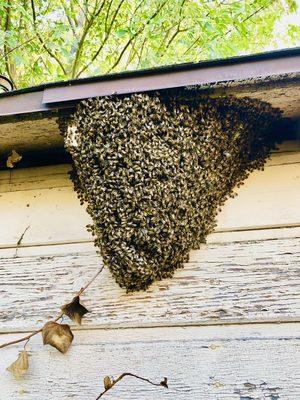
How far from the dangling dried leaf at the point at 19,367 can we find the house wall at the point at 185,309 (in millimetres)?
24

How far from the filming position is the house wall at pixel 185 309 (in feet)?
4.35

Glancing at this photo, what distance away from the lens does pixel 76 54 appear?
4086 millimetres

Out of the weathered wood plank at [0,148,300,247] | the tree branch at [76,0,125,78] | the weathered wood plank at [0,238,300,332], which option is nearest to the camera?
the weathered wood plank at [0,238,300,332]

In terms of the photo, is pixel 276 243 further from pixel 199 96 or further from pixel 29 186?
pixel 29 186

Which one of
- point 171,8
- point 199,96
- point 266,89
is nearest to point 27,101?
point 199,96

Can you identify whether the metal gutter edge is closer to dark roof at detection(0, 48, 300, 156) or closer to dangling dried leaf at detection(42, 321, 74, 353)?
dark roof at detection(0, 48, 300, 156)

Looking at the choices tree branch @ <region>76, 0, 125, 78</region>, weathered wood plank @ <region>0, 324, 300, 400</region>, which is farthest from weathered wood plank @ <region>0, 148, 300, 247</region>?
tree branch @ <region>76, 0, 125, 78</region>

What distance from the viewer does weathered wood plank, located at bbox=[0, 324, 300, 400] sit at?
4.24 ft

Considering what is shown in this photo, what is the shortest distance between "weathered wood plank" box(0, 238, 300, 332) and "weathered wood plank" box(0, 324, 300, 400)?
45mm

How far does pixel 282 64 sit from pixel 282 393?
975mm

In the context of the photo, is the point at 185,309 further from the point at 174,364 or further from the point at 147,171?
the point at 147,171

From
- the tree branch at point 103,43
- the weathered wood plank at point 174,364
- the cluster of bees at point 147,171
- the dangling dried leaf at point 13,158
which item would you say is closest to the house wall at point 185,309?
the weathered wood plank at point 174,364

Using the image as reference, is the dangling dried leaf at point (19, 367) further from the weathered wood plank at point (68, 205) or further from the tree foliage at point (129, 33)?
the tree foliage at point (129, 33)

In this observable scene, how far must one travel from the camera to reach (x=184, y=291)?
1.48 meters
